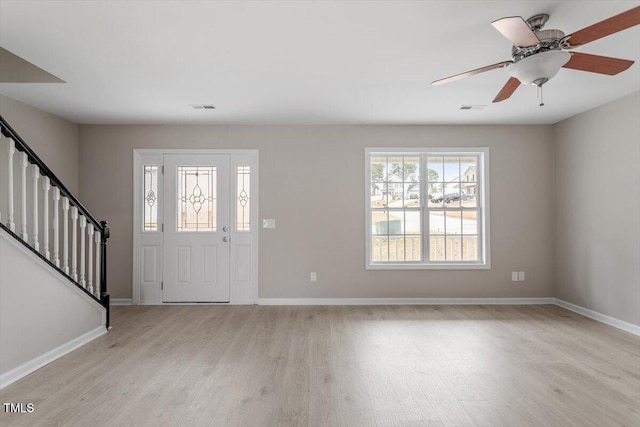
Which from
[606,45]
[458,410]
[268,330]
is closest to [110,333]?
[268,330]

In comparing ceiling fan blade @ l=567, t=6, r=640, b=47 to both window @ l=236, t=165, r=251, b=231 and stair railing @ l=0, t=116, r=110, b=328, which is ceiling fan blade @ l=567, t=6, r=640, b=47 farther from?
window @ l=236, t=165, r=251, b=231

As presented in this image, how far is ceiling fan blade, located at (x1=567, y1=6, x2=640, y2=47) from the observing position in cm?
173

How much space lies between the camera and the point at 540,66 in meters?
2.21

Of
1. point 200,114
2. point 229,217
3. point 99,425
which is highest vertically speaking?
point 200,114

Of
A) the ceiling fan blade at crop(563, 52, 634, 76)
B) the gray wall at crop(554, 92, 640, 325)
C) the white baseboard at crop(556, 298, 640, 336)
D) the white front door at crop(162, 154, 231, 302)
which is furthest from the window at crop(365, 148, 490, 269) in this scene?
the ceiling fan blade at crop(563, 52, 634, 76)

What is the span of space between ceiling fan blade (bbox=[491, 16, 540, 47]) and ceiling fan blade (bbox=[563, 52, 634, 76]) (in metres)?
0.37

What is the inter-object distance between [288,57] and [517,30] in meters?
1.72

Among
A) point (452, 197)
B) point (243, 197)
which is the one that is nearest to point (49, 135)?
point (243, 197)

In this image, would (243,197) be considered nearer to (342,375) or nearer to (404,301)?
(404,301)

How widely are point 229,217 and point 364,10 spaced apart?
11.5 feet

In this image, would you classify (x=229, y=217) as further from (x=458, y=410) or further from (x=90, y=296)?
(x=458, y=410)

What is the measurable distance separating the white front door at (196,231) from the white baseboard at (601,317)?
472 centimetres

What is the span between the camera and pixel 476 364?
121 inches

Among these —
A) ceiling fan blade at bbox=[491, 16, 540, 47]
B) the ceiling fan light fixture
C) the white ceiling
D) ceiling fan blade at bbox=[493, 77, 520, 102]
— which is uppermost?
the white ceiling
